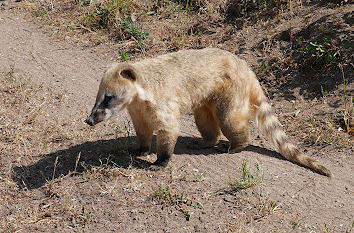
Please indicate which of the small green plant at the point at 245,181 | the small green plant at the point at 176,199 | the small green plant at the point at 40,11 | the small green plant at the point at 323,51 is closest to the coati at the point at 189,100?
the small green plant at the point at 176,199

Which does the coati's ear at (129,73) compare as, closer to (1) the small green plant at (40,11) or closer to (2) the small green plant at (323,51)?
(2) the small green plant at (323,51)

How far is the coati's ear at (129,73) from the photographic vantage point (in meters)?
5.33

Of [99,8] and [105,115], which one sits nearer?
[105,115]

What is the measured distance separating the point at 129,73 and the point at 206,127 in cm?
155

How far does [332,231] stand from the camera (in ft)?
15.7

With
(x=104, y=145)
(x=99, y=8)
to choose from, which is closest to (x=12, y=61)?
(x=99, y=8)

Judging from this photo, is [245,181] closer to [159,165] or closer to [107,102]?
[159,165]

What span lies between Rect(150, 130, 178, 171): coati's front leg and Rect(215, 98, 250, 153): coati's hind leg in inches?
29.1

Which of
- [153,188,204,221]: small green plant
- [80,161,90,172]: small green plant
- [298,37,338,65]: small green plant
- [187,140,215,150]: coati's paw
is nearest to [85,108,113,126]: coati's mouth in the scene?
[80,161,90,172]: small green plant

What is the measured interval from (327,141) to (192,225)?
2.83 metres

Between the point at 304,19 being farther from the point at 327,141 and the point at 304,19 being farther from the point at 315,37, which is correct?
the point at 327,141

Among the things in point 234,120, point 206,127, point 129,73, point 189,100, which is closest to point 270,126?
point 234,120

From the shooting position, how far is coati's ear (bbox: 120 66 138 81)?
533 cm

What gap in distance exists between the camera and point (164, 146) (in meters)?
5.62
